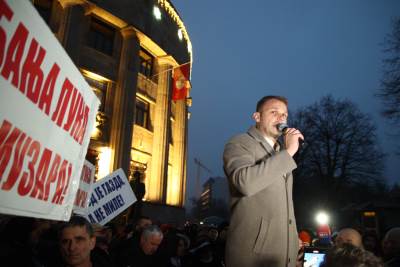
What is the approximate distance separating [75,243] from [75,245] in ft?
0.06

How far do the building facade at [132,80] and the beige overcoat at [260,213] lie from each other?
1362 cm

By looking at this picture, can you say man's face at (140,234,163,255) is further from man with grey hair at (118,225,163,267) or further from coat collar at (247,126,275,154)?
coat collar at (247,126,275,154)

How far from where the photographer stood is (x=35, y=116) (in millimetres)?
1539

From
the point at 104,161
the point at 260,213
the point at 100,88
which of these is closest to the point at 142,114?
the point at 100,88

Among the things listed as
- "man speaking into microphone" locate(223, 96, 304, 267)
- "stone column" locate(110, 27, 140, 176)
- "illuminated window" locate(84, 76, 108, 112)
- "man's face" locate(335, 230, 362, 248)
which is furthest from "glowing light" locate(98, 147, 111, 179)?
"man speaking into microphone" locate(223, 96, 304, 267)

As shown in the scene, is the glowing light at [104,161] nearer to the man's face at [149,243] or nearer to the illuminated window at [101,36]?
the illuminated window at [101,36]

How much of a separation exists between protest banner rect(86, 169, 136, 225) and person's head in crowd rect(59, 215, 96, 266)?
1.62m

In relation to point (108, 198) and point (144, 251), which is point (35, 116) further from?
point (144, 251)

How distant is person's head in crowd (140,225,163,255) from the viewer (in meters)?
5.32

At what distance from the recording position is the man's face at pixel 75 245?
3234 mm

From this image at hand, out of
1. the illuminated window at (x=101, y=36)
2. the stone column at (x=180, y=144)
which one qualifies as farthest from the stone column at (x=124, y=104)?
the stone column at (x=180, y=144)

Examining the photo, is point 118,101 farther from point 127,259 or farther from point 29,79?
point 29,79

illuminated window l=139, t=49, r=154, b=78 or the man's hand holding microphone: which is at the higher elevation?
illuminated window l=139, t=49, r=154, b=78

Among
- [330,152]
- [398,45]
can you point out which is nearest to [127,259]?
[398,45]
